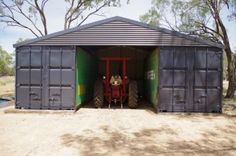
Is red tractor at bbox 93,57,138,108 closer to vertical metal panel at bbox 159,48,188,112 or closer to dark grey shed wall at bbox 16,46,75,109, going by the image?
dark grey shed wall at bbox 16,46,75,109

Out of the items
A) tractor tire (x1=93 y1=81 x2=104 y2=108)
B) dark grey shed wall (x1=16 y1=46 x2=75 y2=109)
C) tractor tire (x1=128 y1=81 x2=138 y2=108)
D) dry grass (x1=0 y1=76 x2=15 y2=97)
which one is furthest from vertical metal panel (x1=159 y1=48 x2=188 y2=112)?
dry grass (x1=0 y1=76 x2=15 y2=97)

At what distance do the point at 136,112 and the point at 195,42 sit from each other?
13.7 feet

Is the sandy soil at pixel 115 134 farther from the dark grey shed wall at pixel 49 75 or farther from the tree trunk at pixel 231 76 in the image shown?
the tree trunk at pixel 231 76

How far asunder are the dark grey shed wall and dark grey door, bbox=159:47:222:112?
4166 millimetres

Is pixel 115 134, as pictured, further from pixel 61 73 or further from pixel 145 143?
pixel 61 73

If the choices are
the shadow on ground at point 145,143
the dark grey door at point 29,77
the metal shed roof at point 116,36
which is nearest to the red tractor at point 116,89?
the metal shed roof at point 116,36

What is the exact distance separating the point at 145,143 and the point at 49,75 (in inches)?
255

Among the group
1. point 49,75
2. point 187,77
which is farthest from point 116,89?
point 187,77

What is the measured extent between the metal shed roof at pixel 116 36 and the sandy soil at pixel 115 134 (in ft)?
10.5

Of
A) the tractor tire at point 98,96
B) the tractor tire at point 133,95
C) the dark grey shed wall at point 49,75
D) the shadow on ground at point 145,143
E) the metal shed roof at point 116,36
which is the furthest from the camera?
the tractor tire at point 133,95

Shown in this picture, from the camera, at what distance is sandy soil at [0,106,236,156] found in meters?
6.23

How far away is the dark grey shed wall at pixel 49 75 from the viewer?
1172 cm

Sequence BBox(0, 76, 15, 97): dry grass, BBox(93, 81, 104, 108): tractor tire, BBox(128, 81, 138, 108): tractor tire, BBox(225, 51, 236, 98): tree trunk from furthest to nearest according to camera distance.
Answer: BBox(0, 76, 15, 97): dry grass
BBox(225, 51, 236, 98): tree trunk
BBox(128, 81, 138, 108): tractor tire
BBox(93, 81, 104, 108): tractor tire

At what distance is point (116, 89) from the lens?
13172 mm
